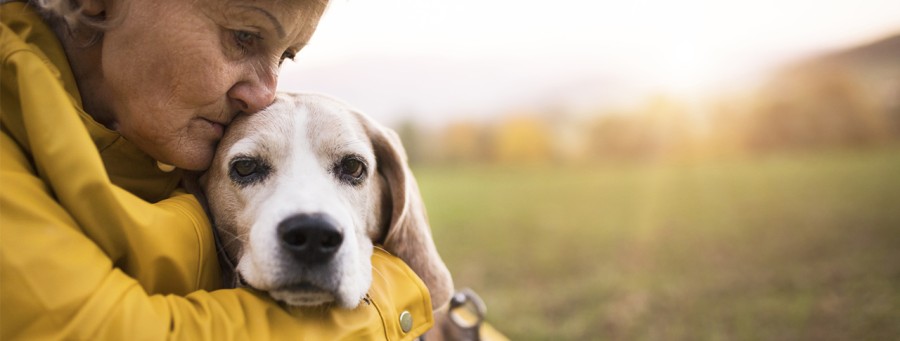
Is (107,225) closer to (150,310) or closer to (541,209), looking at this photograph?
(150,310)

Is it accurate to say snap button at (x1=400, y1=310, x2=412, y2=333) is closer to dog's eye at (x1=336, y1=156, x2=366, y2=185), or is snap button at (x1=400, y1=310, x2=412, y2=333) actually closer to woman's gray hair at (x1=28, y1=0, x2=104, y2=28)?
dog's eye at (x1=336, y1=156, x2=366, y2=185)

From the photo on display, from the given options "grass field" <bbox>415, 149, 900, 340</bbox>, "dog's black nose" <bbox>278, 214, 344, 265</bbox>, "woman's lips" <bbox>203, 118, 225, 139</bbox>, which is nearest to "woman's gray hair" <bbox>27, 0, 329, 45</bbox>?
"woman's lips" <bbox>203, 118, 225, 139</bbox>

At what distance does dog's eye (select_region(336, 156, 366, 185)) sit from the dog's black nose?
23.0 inches

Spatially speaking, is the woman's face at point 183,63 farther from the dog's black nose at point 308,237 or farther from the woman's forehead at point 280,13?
the dog's black nose at point 308,237

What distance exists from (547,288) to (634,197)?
743 cm

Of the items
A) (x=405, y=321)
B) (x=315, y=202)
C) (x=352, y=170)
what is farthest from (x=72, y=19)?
(x=405, y=321)

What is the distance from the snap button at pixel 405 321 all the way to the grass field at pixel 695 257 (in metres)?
3.70

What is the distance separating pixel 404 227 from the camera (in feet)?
10.7

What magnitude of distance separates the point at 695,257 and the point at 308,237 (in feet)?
25.4

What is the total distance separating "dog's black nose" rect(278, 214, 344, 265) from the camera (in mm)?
2369

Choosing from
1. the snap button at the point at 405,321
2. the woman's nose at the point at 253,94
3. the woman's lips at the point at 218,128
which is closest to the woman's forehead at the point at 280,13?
the woman's nose at the point at 253,94

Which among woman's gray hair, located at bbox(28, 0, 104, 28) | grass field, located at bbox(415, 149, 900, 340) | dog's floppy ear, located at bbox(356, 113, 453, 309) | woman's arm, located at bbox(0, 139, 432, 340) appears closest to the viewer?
woman's arm, located at bbox(0, 139, 432, 340)

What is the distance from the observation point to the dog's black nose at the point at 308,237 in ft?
7.77

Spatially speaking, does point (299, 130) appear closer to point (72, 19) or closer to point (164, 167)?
point (164, 167)
